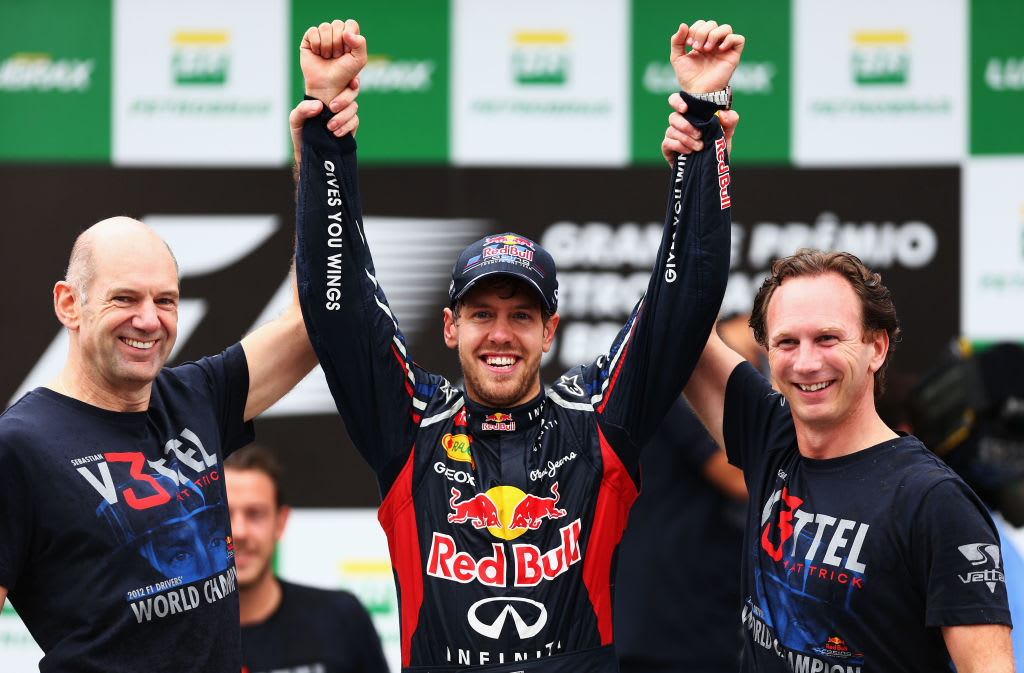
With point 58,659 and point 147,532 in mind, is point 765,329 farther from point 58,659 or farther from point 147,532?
point 58,659

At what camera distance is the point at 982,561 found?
1753mm

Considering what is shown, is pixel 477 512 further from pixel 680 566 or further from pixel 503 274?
pixel 680 566

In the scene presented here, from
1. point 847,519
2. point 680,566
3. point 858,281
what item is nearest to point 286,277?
point 680,566

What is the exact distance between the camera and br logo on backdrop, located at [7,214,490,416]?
417cm

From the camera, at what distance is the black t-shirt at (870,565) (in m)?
1.76

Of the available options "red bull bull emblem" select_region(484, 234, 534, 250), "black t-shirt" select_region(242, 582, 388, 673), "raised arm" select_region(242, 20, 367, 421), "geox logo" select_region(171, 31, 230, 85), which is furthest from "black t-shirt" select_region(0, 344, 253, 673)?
"geox logo" select_region(171, 31, 230, 85)

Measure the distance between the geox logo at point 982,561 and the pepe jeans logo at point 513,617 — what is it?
Answer: 0.73m

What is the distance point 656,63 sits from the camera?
4180mm

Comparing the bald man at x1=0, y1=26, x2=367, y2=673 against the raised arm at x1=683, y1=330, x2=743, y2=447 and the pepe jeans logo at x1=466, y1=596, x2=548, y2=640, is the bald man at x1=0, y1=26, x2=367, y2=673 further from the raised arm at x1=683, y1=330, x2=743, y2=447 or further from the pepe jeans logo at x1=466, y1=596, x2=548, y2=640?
the raised arm at x1=683, y1=330, x2=743, y2=447

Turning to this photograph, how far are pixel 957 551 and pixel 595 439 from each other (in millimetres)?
701

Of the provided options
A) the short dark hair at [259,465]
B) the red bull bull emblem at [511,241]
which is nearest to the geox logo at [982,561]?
the red bull bull emblem at [511,241]

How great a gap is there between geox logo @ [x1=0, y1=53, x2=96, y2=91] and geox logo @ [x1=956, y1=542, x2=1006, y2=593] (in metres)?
3.62

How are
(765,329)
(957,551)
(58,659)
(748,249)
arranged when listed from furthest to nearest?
1. (748,249)
2. (765,329)
3. (58,659)
4. (957,551)

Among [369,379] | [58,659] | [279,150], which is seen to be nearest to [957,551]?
[369,379]
